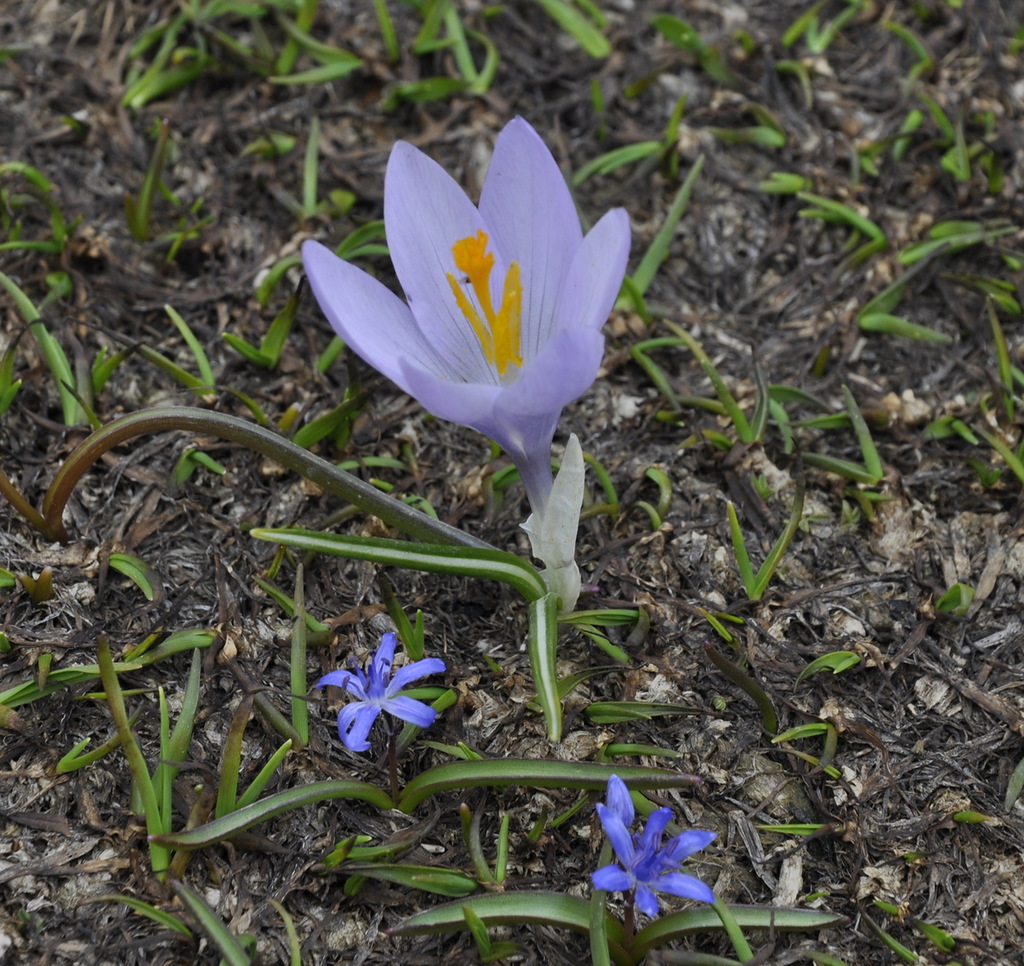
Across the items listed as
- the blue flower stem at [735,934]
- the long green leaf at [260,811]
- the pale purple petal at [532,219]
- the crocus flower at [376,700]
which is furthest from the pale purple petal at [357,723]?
the pale purple petal at [532,219]

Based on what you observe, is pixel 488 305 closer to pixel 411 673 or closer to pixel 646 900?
pixel 411 673

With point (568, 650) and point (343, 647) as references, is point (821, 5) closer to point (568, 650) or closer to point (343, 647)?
point (568, 650)

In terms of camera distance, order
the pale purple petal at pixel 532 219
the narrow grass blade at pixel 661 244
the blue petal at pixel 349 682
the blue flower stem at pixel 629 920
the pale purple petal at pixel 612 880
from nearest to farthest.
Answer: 1. the pale purple petal at pixel 612 880
2. the blue flower stem at pixel 629 920
3. the blue petal at pixel 349 682
4. the pale purple petal at pixel 532 219
5. the narrow grass blade at pixel 661 244

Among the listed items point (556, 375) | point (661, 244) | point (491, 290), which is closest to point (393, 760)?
point (556, 375)

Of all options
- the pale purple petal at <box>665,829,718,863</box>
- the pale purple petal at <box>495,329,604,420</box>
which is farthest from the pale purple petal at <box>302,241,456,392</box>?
the pale purple petal at <box>665,829,718,863</box>

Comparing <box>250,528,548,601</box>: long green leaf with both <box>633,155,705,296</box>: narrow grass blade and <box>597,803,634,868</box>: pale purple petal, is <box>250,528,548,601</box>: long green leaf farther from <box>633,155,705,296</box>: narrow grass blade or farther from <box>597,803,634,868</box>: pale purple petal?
<box>633,155,705,296</box>: narrow grass blade

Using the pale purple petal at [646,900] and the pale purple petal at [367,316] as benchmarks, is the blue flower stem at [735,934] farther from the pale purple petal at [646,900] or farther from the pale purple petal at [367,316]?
the pale purple petal at [367,316]
